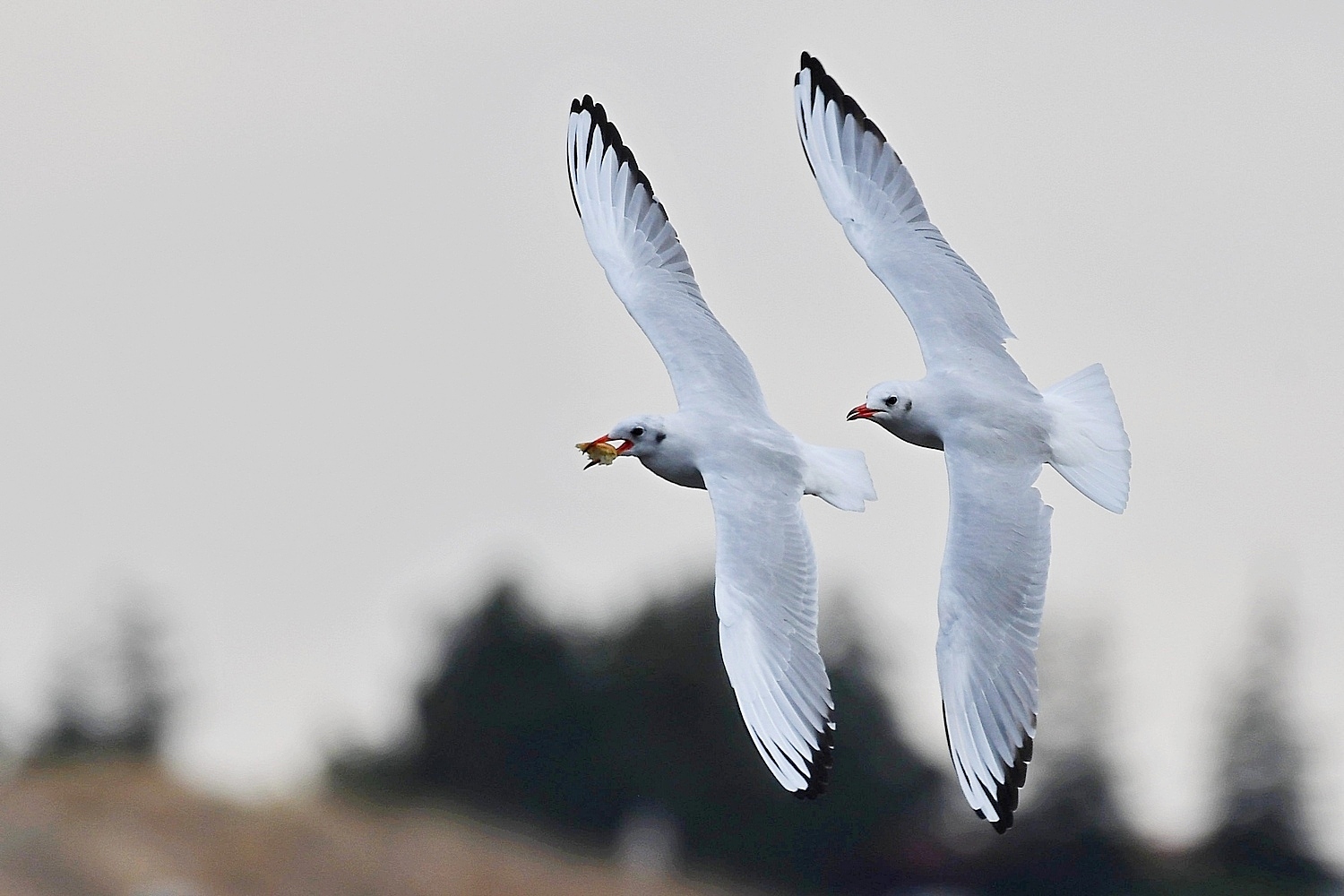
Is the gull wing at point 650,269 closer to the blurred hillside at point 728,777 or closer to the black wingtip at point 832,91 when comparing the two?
the black wingtip at point 832,91

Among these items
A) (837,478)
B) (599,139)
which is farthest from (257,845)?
(837,478)

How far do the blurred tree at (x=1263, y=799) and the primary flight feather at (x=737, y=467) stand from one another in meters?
32.0

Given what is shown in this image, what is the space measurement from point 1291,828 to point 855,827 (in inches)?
290

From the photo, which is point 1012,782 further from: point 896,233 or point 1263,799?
point 1263,799

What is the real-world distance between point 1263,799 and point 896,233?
32.8 metres

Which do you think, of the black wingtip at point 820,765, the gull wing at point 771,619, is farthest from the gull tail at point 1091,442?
the black wingtip at point 820,765

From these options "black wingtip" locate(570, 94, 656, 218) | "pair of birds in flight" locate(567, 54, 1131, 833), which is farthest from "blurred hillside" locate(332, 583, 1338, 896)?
"pair of birds in flight" locate(567, 54, 1131, 833)

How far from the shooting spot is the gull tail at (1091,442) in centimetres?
1288

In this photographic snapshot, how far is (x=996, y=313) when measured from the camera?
13.3 m

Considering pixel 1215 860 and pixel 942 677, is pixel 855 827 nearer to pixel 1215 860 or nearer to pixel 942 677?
pixel 1215 860

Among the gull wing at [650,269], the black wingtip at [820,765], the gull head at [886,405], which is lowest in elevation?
the black wingtip at [820,765]

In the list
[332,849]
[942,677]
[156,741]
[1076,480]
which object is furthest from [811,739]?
[156,741]

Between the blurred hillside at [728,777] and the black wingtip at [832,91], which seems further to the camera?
the blurred hillside at [728,777]

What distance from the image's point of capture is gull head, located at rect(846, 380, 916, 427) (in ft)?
41.4
